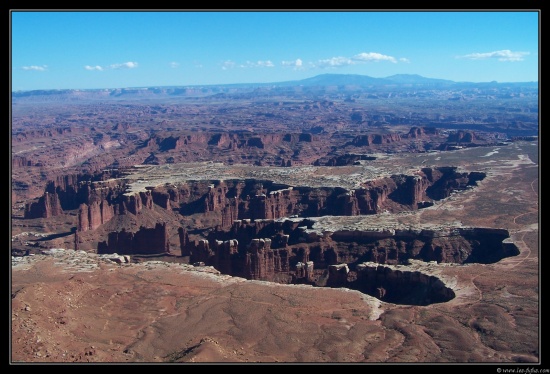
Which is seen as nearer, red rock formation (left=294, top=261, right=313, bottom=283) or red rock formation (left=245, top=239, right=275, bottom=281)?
red rock formation (left=294, top=261, right=313, bottom=283)

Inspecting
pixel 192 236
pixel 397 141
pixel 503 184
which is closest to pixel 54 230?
pixel 192 236

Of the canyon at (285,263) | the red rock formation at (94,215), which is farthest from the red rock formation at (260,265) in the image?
the red rock formation at (94,215)

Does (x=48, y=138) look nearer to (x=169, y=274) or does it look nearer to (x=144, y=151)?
(x=144, y=151)

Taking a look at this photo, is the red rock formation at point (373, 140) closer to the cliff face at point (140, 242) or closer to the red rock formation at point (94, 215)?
the red rock formation at point (94, 215)

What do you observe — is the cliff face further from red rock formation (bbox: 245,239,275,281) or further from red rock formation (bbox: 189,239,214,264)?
red rock formation (bbox: 245,239,275,281)

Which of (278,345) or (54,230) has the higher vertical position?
(278,345)

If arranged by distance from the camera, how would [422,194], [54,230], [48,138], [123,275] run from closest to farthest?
[123,275] → [54,230] → [422,194] → [48,138]

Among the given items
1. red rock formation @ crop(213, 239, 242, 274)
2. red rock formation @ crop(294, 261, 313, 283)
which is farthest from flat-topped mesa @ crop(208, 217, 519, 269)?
red rock formation @ crop(294, 261, 313, 283)

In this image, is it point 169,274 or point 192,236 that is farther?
point 192,236

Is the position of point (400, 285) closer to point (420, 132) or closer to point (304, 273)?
point (304, 273)
